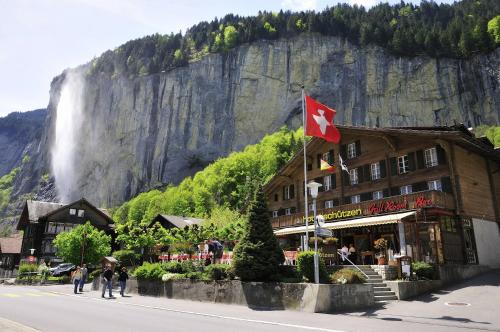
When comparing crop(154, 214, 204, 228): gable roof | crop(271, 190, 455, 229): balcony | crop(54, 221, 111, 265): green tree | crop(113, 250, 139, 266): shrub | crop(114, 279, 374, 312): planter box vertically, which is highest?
crop(154, 214, 204, 228): gable roof

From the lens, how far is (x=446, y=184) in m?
26.5

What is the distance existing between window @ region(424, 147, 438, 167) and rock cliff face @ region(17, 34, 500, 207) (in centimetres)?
6022

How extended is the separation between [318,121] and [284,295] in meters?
8.04

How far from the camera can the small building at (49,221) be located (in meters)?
59.6

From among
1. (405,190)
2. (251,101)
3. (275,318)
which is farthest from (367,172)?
(251,101)

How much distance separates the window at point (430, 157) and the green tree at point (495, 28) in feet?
235

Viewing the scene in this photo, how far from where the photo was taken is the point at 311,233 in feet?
96.9

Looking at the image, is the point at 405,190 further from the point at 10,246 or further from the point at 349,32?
the point at 349,32

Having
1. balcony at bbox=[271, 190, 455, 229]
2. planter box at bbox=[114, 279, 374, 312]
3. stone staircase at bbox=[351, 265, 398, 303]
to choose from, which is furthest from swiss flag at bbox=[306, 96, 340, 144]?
balcony at bbox=[271, 190, 455, 229]

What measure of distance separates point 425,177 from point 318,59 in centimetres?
7560

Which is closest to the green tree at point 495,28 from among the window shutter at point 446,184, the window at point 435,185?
the window at point 435,185

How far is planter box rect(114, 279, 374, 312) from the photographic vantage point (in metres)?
15.3

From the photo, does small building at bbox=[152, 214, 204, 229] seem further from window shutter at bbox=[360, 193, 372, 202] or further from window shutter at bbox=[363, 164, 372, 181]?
window shutter at bbox=[363, 164, 372, 181]

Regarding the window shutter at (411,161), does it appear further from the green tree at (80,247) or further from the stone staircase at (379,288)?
the green tree at (80,247)
